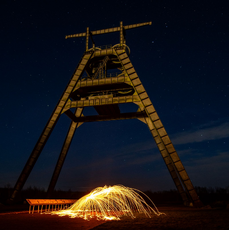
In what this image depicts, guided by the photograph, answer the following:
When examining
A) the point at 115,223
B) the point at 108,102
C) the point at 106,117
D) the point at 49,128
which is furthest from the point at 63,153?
the point at 115,223

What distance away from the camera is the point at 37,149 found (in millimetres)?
20062

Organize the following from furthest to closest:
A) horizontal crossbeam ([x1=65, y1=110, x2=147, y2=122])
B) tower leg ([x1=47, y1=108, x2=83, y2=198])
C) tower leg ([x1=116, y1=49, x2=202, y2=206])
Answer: tower leg ([x1=47, y1=108, x2=83, y2=198]) → horizontal crossbeam ([x1=65, y1=110, x2=147, y2=122]) → tower leg ([x1=116, y1=49, x2=202, y2=206])

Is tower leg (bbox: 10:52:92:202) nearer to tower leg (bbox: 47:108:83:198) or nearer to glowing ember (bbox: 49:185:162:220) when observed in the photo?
tower leg (bbox: 47:108:83:198)

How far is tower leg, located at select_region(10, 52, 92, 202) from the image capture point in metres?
19.3

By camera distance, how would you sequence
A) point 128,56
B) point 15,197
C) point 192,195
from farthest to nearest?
point 128,56
point 15,197
point 192,195

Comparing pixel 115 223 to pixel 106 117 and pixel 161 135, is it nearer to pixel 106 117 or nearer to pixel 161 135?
pixel 161 135

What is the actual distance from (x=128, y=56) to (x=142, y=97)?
203 inches

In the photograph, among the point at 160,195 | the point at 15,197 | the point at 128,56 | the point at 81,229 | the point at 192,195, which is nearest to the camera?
the point at 81,229

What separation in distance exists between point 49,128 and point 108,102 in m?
5.67

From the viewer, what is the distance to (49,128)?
2072 cm

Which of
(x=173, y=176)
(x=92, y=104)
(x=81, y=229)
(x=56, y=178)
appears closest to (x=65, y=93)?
(x=92, y=104)

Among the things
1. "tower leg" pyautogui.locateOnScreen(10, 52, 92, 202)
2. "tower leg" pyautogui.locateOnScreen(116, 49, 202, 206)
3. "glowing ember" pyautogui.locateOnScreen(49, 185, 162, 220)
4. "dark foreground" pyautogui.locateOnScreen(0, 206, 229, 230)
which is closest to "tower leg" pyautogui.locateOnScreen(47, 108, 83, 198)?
"tower leg" pyautogui.locateOnScreen(10, 52, 92, 202)

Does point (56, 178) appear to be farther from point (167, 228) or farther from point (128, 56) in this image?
point (167, 228)

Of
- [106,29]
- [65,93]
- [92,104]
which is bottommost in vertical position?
[92,104]
